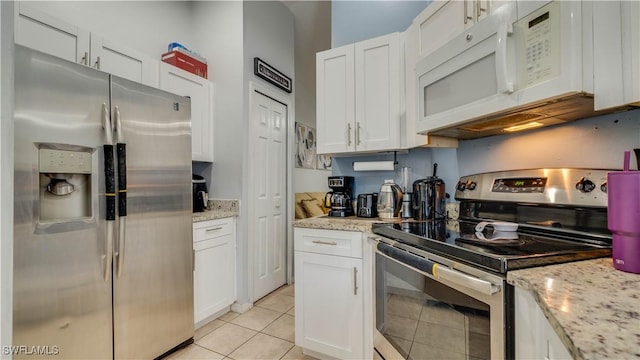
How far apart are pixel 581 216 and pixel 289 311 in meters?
2.20

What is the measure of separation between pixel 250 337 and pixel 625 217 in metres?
2.16

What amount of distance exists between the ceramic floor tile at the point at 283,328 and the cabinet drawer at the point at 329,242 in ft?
2.61

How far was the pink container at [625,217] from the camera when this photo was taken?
70cm

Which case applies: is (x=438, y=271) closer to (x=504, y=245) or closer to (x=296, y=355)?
(x=504, y=245)

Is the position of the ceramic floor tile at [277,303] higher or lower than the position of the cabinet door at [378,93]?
lower

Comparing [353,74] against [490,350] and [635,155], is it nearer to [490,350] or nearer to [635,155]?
[635,155]

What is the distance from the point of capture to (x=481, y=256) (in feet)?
2.80

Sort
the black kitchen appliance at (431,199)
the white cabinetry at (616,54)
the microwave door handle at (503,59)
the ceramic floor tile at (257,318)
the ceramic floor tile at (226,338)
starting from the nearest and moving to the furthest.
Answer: the white cabinetry at (616,54)
the microwave door handle at (503,59)
the black kitchen appliance at (431,199)
the ceramic floor tile at (226,338)
the ceramic floor tile at (257,318)

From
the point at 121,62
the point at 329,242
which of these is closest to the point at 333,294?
the point at 329,242

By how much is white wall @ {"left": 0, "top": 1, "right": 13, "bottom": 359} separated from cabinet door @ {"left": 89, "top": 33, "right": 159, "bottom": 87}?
41.0 inches

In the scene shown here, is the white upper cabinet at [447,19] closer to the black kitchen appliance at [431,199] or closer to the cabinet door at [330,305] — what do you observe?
the black kitchen appliance at [431,199]

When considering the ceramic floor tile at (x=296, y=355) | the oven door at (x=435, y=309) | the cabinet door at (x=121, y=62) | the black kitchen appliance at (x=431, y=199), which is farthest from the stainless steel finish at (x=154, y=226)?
the black kitchen appliance at (x=431, y=199)

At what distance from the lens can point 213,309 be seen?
2248 mm

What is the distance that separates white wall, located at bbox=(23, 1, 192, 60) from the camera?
2.05m
